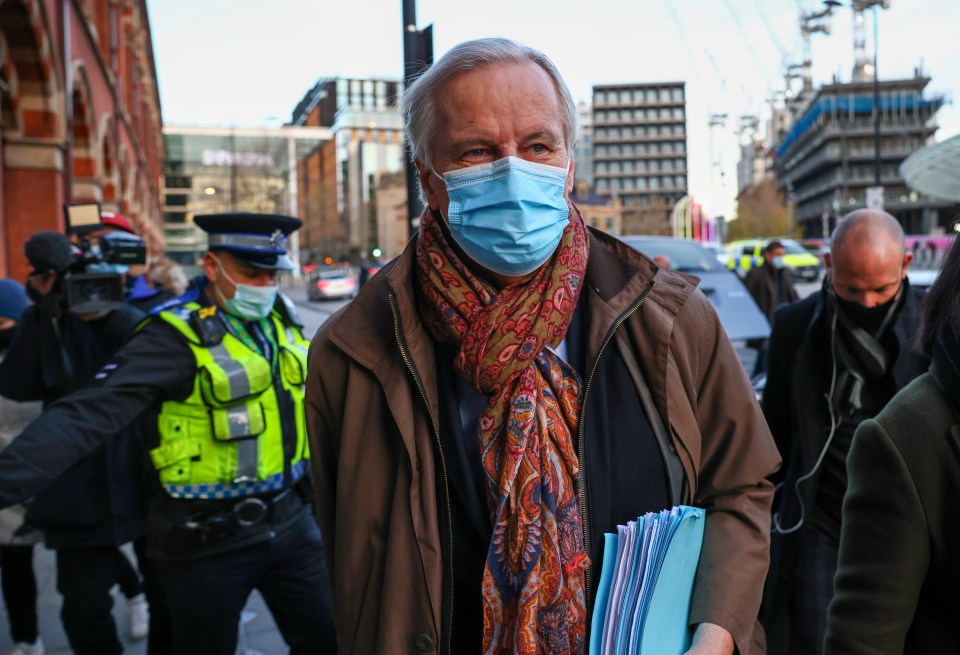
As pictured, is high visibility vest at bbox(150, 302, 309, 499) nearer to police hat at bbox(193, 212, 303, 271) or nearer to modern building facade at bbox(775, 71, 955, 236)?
police hat at bbox(193, 212, 303, 271)

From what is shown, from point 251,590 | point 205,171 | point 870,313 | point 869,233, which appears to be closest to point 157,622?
point 251,590

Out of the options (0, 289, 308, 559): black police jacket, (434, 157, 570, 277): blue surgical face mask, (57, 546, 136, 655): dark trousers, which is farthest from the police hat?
(434, 157, 570, 277): blue surgical face mask

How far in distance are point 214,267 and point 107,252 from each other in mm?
1620

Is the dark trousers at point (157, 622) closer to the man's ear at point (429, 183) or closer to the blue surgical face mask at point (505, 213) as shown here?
the man's ear at point (429, 183)

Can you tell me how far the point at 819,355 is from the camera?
12.0 feet

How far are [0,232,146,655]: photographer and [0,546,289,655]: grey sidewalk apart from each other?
0.86 metres

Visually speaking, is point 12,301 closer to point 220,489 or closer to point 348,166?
point 220,489

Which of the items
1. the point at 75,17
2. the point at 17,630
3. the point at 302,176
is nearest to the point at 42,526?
the point at 17,630

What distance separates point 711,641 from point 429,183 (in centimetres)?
112

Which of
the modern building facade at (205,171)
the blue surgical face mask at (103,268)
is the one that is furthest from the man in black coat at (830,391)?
the modern building facade at (205,171)

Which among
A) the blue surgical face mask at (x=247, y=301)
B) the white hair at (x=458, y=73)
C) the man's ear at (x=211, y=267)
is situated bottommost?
the blue surgical face mask at (x=247, y=301)

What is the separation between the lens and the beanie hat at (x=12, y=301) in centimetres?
502

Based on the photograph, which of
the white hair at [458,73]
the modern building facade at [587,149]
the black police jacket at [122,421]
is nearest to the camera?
the white hair at [458,73]

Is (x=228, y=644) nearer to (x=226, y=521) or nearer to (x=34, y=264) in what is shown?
(x=226, y=521)
